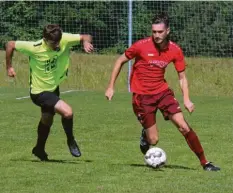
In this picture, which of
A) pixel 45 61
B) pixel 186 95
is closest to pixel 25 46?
pixel 45 61

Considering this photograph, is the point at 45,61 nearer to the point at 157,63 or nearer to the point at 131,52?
the point at 131,52

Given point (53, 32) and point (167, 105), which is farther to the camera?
point (53, 32)

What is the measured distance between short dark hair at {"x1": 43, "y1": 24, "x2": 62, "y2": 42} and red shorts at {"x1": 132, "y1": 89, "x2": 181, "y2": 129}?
121cm

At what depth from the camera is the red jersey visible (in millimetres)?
9117

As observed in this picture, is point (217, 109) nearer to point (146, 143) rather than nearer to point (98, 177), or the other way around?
point (146, 143)

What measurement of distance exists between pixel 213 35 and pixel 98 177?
1830cm

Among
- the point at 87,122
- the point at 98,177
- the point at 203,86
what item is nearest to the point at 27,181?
the point at 98,177

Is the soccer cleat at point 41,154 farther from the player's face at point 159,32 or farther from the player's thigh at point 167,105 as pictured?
the player's face at point 159,32

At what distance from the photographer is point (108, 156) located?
10.3 m

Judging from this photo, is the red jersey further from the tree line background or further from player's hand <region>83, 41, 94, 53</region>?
the tree line background

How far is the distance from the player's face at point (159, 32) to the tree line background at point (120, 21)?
1552 cm

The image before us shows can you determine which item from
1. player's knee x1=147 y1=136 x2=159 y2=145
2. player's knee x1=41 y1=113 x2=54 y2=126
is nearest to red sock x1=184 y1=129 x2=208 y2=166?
player's knee x1=147 y1=136 x2=159 y2=145

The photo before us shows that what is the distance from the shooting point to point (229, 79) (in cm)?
2352

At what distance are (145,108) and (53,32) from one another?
1.48 m
